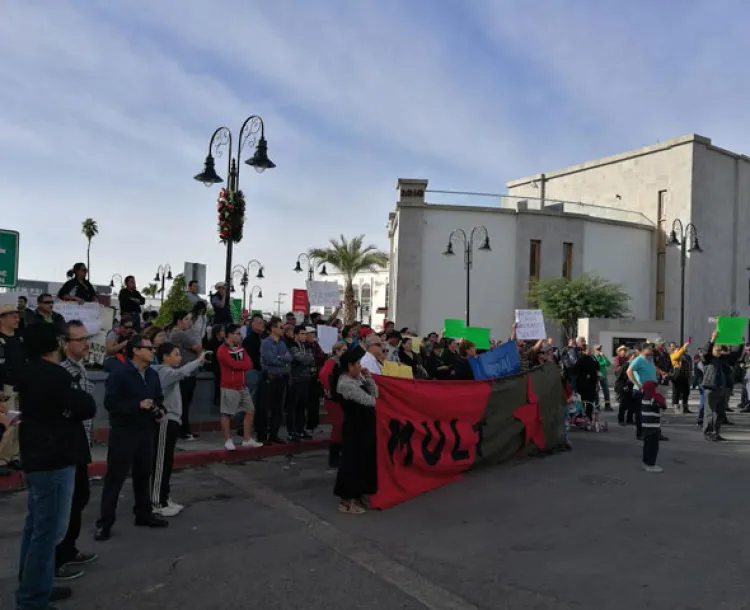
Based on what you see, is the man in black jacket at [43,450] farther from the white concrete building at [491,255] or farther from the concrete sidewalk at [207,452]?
the white concrete building at [491,255]

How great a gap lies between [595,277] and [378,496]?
3633cm

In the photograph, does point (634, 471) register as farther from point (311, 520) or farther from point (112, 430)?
point (112, 430)

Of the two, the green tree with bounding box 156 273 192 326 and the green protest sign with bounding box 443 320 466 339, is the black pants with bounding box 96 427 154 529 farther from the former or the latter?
the green tree with bounding box 156 273 192 326

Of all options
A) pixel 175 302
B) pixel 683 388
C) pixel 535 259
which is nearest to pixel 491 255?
pixel 535 259

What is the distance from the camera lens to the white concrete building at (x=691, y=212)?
42.9 meters

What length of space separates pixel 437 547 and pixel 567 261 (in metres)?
37.0

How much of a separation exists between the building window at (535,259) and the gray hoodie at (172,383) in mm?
35119

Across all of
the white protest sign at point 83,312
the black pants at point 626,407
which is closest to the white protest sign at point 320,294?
the white protest sign at point 83,312

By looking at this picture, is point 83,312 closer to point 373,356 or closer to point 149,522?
point 373,356

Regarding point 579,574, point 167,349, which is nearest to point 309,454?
point 167,349

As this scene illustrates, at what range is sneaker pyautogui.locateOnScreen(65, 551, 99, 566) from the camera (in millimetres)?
5116

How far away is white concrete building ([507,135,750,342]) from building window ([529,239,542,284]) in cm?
338

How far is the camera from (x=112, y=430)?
5.82 meters

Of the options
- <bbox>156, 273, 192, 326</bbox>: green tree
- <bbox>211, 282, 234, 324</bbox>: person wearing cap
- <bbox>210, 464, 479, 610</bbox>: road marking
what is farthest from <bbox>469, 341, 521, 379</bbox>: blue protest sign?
<bbox>156, 273, 192, 326</bbox>: green tree
